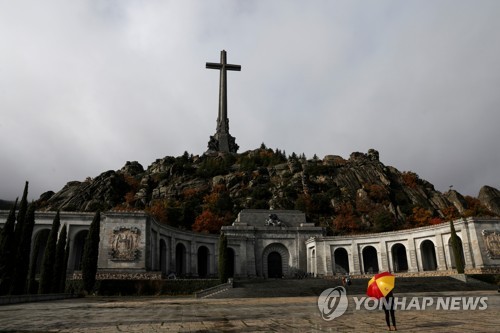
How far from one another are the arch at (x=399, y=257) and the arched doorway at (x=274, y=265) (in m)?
14.4

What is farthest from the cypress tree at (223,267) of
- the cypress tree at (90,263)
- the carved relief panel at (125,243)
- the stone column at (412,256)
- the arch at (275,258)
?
the stone column at (412,256)

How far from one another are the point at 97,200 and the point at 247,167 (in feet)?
112

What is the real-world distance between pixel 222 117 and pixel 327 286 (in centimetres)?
6388

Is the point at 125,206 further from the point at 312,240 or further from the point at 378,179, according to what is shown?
the point at 378,179

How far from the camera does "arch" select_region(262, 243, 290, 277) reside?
48250 mm

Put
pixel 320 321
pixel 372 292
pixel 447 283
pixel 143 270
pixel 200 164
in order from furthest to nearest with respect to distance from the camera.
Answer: pixel 200 164 < pixel 143 270 < pixel 447 283 < pixel 320 321 < pixel 372 292

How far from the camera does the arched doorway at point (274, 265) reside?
159 ft

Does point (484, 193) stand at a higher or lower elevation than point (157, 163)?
lower

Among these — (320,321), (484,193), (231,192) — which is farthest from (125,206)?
(484,193)

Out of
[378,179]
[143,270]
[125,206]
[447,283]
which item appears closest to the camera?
[447,283]

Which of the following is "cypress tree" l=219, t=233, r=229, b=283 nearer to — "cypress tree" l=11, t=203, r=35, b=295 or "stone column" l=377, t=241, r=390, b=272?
"cypress tree" l=11, t=203, r=35, b=295

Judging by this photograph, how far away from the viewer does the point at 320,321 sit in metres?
10.5

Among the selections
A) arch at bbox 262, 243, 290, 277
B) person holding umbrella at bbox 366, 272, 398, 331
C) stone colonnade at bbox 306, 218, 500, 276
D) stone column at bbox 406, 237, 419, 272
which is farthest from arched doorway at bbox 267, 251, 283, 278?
person holding umbrella at bbox 366, 272, 398, 331

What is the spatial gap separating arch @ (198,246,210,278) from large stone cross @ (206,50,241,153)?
4744cm
